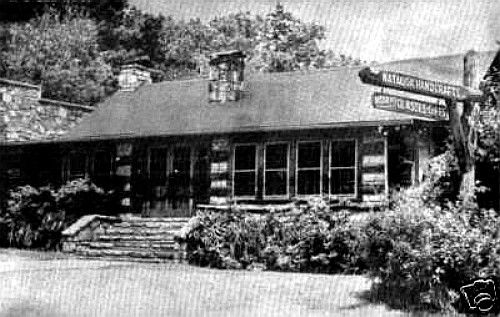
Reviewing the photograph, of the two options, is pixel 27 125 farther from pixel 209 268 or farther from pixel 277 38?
pixel 277 38

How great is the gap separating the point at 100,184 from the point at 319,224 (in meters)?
8.63

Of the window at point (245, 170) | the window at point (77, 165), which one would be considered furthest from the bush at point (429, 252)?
the window at point (77, 165)

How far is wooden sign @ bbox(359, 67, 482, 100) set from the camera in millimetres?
9156

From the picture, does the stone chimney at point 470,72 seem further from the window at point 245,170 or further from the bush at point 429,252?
the window at point 245,170

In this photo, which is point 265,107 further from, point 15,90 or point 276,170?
point 15,90

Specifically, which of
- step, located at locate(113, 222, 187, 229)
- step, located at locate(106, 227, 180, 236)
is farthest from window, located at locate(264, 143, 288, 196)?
step, located at locate(106, 227, 180, 236)

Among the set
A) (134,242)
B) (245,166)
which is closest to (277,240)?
(245,166)

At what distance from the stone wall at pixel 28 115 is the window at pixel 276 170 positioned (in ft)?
29.9

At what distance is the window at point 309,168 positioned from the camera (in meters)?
18.7

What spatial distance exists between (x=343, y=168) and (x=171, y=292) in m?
8.10

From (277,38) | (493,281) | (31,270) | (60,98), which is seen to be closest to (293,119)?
(31,270)

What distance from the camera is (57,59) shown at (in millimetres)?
35125

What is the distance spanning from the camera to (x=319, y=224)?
1557cm

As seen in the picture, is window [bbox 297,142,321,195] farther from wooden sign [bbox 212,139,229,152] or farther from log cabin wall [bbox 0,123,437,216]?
wooden sign [bbox 212,139,229,152]
